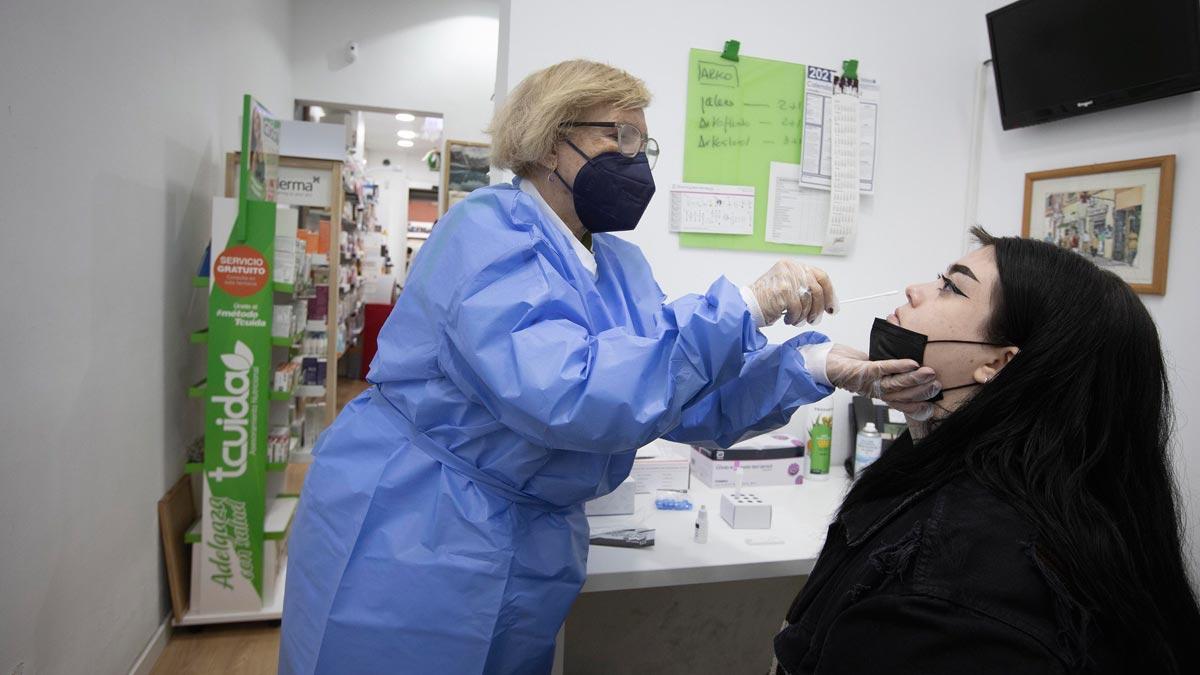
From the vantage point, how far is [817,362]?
4.25 ft

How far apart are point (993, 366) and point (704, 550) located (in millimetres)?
787

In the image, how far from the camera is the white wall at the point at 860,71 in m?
2.07

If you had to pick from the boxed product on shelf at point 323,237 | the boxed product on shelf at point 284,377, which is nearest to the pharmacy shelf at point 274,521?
the boxed product on shelf at point 284,377

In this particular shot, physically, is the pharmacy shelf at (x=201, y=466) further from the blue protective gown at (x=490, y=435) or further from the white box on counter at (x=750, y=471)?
the white box on counter at (x=750, y=471)

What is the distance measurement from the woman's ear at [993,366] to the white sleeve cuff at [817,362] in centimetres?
27

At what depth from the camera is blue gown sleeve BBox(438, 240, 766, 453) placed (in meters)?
1.00

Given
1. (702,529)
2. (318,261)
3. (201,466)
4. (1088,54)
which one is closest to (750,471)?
(702,529)

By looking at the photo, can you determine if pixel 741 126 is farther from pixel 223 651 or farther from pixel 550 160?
pixel 223 651

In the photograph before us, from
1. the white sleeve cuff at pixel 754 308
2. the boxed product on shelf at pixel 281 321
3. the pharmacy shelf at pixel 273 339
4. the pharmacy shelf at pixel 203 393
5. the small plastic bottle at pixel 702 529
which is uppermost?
the white sleeve cuff at pixel 754 308

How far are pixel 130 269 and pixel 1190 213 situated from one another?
307 centimetres

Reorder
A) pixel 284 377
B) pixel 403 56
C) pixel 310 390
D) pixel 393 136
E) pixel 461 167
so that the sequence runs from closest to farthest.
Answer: pixel 284 377 → pixel 310 390 → pixel 461 167 → pixel 403 56 → pixel 393 136

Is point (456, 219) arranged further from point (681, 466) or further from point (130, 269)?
point (130, 269)

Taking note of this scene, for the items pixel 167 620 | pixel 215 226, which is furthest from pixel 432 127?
pixel 167 620

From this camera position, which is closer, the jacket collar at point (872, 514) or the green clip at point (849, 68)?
the jacket collar at point (872, 514)
